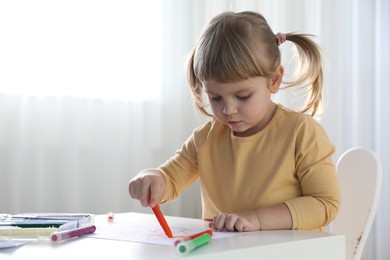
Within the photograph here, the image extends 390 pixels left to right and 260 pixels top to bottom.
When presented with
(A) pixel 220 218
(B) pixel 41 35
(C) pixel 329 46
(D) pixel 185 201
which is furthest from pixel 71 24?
(A) pixel 220 218

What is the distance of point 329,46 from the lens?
285 centimetres

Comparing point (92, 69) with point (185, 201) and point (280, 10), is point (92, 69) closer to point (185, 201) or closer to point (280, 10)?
point (185, 201)

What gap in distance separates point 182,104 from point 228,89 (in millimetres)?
1494

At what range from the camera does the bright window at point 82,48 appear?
2197 millimetres

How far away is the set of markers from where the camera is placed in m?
0.83

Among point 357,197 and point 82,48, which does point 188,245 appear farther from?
point 82,48

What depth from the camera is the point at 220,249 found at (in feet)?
2.24

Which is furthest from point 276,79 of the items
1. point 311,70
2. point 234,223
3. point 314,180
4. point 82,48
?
point 82,48

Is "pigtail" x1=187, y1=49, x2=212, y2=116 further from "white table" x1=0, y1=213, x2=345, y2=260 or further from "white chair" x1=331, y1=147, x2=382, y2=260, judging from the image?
"white table" x1=0, y1=213, x2=345, y2=260

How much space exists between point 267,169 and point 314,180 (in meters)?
0.10

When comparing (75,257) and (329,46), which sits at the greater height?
(329,46)

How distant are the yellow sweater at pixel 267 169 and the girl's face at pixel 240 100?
0.05 m

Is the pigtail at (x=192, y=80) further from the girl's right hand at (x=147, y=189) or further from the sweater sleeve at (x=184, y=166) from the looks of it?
the girl's right hand at (x=147, y=189)

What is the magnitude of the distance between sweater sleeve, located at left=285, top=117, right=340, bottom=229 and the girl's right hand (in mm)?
238
